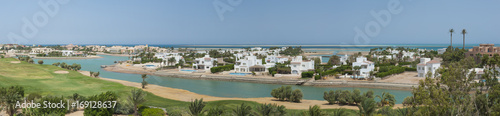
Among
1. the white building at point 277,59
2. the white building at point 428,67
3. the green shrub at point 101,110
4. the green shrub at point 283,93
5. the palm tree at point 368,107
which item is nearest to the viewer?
the palm tree at point 368,107

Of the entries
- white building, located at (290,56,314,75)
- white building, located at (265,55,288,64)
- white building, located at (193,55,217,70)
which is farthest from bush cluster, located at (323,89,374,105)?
white building, located at (265,55,288,64)

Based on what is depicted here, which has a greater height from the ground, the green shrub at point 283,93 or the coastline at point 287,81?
the green shrub at point 283,93

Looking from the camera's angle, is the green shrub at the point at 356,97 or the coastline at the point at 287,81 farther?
the coastline at the point at 287,81

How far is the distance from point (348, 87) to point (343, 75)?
21.0ft

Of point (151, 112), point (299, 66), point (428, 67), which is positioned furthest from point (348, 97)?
point (299, 66)

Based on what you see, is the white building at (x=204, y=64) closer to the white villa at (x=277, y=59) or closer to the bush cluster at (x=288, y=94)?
the white villa at (x=277, y=59)

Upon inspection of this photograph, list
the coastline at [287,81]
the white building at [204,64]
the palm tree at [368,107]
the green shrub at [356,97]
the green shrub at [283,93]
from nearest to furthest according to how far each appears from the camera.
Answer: the palm tree at [368,107] → the green shrub at [356,97] → the green shrub at [283,93] → the coastline at [287,81] → the white building at [204,64]

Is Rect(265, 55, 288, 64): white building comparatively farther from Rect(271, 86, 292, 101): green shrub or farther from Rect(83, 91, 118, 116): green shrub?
Rect(83, 91, 118, 116): green shrub

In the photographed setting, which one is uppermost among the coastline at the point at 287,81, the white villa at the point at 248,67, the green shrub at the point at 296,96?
the white villa at the point at 248,67

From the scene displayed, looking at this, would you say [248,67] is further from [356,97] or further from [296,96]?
[356,97]

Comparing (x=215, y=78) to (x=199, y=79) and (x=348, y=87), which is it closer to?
(x=199, y=79)

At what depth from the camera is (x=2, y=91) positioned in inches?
596

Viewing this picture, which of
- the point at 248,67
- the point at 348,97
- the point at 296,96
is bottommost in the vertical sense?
the point at 296,96

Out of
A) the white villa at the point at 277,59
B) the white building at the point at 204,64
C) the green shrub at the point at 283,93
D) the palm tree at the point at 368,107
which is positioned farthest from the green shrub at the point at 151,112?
the white villa at the point at 277,59
